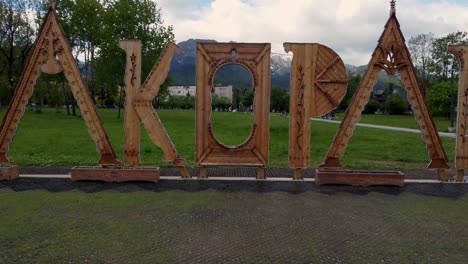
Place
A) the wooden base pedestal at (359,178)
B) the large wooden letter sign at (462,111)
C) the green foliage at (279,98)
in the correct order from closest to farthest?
the wooden base pedestal at (359,178)
the large wooden letter sign at (462,111)
the green foliage at (279,98)

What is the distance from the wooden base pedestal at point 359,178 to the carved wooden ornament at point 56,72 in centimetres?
523

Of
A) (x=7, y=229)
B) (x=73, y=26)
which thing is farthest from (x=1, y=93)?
(x=7, y=229)

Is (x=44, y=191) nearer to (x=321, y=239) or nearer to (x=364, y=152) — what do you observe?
(x=321, y=239)

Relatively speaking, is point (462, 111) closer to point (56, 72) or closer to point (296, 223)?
point (296, 223)

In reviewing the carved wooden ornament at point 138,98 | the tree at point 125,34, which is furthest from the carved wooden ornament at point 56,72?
the tree at point 125,34

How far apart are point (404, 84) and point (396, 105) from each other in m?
63.6

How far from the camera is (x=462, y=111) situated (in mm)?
9062

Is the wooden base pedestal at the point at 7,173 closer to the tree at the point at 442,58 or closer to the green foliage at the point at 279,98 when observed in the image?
the tree at the point at 442,58

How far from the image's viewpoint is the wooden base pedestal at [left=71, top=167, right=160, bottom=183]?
8.95m

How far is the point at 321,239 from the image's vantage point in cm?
548

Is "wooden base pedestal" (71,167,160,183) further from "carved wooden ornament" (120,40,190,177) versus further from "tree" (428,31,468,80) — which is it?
"tree" (428,31,468,80)

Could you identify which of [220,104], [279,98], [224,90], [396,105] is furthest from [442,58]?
[224,90]

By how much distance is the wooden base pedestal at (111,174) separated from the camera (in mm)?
8953

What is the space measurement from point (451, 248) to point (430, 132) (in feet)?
15.4
